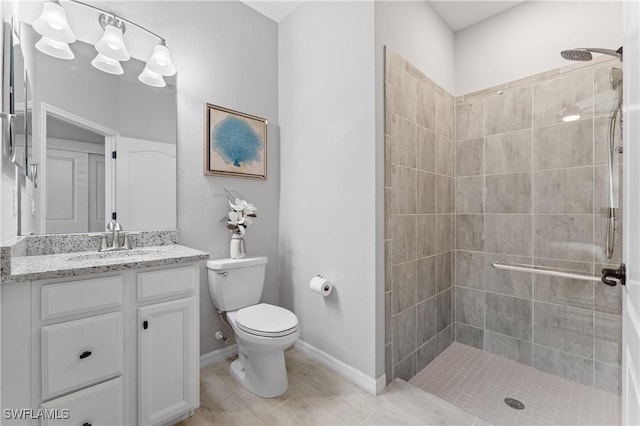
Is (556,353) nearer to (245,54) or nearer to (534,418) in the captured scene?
(534,418)

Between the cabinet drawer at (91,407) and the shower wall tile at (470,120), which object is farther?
the shower wall tile at (470,120)

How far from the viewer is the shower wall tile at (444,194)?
231 centimetres

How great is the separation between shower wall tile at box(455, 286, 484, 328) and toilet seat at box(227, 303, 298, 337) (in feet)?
5.04

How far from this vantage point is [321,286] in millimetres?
1971

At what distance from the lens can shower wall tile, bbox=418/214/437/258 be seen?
2.10 m

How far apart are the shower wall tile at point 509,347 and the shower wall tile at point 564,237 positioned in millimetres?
682

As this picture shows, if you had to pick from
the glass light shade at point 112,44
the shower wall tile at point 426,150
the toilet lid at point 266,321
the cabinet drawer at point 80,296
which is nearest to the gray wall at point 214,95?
the glass light shade at point 112,44

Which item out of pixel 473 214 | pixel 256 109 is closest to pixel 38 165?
pixel 256 109

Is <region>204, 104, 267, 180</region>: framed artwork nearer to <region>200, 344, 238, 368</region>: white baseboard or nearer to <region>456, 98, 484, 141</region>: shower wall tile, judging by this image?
<region>200, 344, 238, 368</region>: white baseboard

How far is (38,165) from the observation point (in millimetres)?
1526

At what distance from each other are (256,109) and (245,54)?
42cm

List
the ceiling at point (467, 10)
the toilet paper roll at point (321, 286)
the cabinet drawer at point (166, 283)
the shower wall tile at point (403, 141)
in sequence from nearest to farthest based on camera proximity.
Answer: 1. the cabinet drawer at point (166, 283)
2. the shower wall tile at point (403, 141)
3. the toilet paper roll at point (321, 286)
4. the ceiling at point (467, 10)

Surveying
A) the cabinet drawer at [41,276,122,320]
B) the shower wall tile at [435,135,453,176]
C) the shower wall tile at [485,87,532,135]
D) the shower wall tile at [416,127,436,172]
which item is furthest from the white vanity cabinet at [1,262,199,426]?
the shower wall tile at [485,87,532,135]

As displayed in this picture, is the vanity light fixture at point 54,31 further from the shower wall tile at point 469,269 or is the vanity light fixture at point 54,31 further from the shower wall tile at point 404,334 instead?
the shower wall tile at point 469,269
